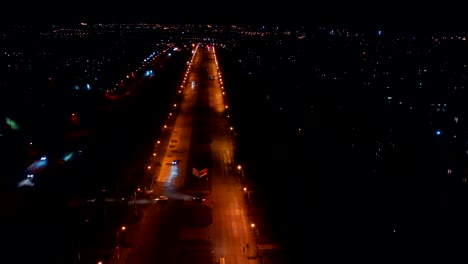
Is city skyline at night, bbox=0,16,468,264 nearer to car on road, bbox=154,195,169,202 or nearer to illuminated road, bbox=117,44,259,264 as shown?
illuminated road, bbox=117,44,259,264

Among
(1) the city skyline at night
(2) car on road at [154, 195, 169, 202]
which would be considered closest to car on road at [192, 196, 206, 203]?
(2) car on road at [154, 195, 169, 202]

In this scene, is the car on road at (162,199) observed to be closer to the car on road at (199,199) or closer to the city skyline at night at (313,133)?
the car on road at (199,199)

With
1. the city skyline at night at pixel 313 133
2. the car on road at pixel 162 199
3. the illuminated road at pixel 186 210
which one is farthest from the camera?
the car on road at pixel 162 199

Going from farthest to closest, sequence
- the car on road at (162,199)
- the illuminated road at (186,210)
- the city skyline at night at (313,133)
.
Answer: the car on road at (162,199) → the city skyline at night at (313,133) → the illuminated road at (186,210)

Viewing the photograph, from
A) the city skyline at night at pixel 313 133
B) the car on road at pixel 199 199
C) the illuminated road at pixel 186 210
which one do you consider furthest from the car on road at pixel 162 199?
the city skyline at night at pixel 313 133

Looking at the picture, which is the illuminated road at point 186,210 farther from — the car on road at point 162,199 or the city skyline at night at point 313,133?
the city skyline at night at point 313,133

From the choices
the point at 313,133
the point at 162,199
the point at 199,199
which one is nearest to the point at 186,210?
the point at 199,199

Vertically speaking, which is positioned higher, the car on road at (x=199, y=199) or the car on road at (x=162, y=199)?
the car on road at (x=199, y=199)

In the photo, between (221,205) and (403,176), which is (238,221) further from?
(403,176)

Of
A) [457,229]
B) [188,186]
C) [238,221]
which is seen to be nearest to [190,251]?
[238,221]

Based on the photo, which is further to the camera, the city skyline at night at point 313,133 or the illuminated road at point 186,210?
the city skyline at night at point 313,133

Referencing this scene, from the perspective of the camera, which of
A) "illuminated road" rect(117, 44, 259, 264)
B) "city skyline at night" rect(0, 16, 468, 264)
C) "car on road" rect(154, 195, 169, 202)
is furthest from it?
"car on road" rect(154, 195, 169, 202)

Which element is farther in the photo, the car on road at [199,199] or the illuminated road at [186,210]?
the car on road at [199,199]

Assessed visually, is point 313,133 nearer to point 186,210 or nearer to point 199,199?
point 199,199
